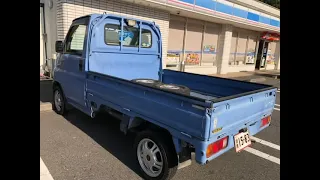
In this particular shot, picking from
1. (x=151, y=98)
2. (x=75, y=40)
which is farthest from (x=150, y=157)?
(x=75, y=40)

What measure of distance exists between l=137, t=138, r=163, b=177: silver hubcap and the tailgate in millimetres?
837

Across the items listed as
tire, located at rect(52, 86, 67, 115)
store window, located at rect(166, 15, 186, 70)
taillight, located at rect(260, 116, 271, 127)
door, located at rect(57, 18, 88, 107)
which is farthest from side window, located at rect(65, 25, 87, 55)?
store window, located at rect(166, 15, 186, 70)

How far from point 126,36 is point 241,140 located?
2916 millimetres

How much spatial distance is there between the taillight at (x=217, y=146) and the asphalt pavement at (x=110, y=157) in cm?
78

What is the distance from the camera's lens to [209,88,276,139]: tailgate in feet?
7.69

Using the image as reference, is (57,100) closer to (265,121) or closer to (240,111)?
(240,111)

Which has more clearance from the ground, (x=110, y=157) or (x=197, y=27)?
(x=197, y=27)

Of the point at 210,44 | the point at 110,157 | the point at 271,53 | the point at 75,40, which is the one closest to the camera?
the point at 110,157

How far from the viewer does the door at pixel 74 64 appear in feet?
13.8

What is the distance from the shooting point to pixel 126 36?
4.55m

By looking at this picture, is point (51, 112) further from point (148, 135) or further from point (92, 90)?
point (148, 135)

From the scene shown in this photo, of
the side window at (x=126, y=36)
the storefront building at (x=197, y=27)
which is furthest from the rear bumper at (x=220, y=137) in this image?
the storefront building at (x=197, y=27)
